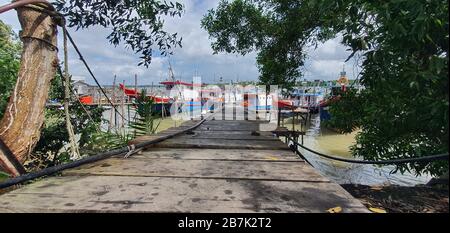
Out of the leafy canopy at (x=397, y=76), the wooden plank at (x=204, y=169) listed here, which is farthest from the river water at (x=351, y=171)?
the wooden plank at (x=204, y=169)

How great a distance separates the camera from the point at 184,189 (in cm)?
231

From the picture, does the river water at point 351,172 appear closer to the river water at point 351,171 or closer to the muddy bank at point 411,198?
the river water at point 351,171

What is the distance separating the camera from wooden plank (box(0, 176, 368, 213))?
6.15 ft

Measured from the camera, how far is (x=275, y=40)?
8.54 m

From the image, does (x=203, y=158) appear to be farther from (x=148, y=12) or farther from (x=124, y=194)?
(x=148, y=12)

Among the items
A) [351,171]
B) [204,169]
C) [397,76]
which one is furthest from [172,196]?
[351,171]

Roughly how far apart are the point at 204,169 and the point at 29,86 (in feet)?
7.31

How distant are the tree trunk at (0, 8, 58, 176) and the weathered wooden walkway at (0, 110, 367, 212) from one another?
965 millimetres

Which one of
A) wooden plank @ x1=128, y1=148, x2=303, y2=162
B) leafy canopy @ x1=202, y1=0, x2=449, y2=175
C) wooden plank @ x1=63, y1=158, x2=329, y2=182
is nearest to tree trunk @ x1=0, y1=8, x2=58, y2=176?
wooden plank @ x1=63, y1=158, x2=329, y2=182

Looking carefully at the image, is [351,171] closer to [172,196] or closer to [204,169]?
[204,169]

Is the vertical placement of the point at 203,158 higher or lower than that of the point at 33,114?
lower
